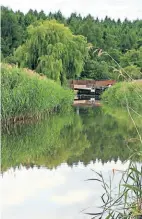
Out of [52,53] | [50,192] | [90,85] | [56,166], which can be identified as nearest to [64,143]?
[56,166]

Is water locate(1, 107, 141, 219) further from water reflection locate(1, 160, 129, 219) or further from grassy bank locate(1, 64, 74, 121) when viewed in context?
grassy bank locate(1, 64, 74, 121)

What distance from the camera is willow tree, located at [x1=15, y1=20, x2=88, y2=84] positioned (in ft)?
56.9

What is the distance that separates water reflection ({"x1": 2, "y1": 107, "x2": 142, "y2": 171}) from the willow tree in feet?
25.0

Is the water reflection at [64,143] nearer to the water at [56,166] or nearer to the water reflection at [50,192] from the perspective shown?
the water at [56,166]

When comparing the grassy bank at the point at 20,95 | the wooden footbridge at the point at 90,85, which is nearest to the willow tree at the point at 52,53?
the wooden footbridge at the point at 90,85

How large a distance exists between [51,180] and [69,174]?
0.83ft

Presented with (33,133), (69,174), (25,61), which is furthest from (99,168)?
(25,61)

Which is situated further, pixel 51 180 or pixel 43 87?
pixel 43 87

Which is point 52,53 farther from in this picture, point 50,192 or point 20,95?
point 50,192

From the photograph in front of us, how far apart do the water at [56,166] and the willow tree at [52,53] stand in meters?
8.52

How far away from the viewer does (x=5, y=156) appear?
5.62 metres

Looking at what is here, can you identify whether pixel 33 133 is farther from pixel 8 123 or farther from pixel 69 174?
pixel 69 174

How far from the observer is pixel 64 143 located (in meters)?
6.95

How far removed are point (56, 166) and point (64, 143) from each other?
1.72 metres
